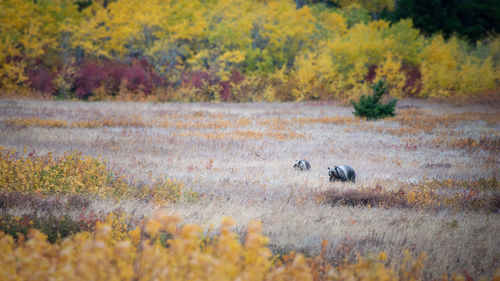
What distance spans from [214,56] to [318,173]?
28126 millimetres

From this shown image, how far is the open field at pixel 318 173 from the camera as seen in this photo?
538 centimetres

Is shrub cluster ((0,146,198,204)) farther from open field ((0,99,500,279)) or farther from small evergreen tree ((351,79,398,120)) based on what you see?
small evergreen tree ((351,79,398,120))

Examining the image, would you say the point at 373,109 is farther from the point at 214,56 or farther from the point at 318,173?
the point at 214,56

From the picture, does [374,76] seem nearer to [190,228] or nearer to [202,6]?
[202,6]

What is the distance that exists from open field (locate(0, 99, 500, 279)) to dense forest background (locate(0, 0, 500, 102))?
11922 millimetres

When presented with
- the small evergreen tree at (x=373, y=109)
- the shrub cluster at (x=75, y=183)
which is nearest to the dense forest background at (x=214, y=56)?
the small evergreen tree at (x=373, y=109)

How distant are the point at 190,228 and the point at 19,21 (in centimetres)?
3643

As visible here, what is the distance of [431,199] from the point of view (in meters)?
7.21

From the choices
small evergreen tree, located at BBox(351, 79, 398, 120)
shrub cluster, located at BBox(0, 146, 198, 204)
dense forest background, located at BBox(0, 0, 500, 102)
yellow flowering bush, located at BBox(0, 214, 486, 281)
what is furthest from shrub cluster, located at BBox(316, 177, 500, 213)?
dense forest background, located at BBox(0, 0, 500, 102)

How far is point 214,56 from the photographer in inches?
1414

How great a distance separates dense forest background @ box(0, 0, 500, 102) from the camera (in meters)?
30.9

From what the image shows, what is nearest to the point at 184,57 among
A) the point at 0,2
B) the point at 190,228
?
the point at 0,2

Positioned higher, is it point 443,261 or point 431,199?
point 443,261

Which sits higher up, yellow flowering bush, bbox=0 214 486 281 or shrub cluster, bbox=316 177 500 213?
yellow flowering bush, bbox=0 214 486 281
